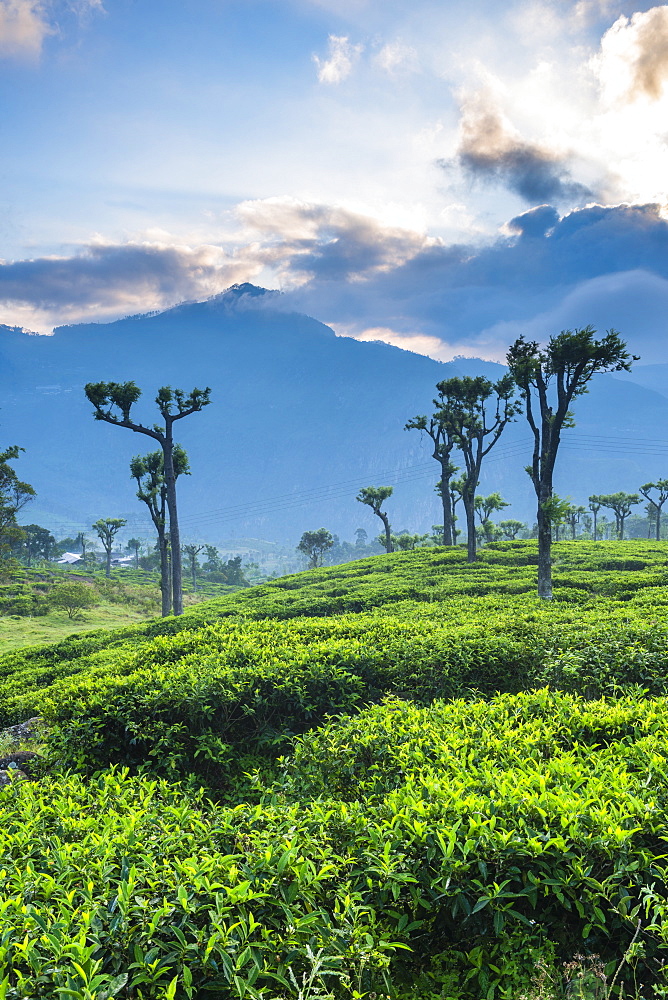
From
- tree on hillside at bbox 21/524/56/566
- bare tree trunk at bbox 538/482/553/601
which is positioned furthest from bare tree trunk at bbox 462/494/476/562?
tree on hillside at bbox 21/524/56/566

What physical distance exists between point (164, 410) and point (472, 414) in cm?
1646

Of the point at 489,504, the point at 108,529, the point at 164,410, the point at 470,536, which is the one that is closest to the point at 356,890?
the point at 164,410

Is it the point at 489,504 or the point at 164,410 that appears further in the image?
the point at 489,504

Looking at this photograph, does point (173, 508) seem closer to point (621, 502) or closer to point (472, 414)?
point (472, 414)

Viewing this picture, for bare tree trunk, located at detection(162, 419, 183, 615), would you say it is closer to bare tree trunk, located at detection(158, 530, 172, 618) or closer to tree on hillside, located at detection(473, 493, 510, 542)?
bare tree trunk, located at detection(158, 530, 172, 618)

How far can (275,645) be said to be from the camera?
845 cm

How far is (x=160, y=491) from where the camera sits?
27.7m

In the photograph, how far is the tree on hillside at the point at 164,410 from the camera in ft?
71.8

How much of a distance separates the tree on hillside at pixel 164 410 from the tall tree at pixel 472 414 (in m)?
13.3

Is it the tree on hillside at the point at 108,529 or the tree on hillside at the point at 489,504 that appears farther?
the tree on hillside at the point at 108,529

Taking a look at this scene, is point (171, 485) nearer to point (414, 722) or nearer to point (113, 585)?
point (414, 722)

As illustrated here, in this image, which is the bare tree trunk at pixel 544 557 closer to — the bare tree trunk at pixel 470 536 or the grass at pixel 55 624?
the bare tree trunk at pixel 470 536

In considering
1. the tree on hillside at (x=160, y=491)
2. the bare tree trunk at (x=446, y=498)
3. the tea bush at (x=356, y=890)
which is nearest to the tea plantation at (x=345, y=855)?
the tea bush at (x=356, y=890)

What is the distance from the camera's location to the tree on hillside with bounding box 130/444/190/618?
1057 inches
